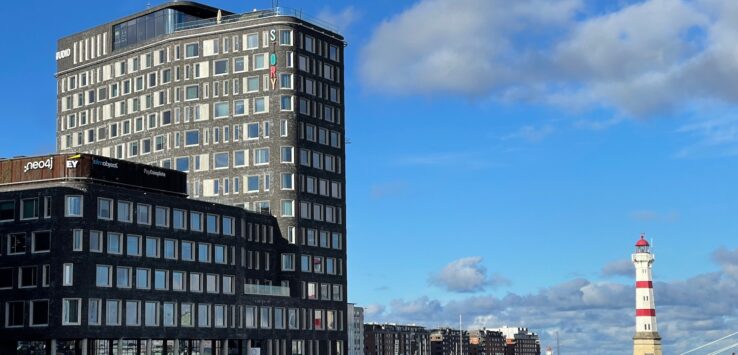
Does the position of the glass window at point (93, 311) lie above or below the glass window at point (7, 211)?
below

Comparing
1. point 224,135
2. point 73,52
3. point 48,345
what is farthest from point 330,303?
point 73,52

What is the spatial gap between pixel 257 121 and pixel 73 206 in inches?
1735

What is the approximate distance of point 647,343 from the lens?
191750mm

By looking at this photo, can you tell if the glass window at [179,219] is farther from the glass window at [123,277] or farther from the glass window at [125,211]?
the glass window at [123,277]

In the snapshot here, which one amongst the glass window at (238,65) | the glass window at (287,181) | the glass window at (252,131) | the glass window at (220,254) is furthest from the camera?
the glass window at (238,65)

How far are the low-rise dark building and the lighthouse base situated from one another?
73.1 m

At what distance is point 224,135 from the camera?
164 m

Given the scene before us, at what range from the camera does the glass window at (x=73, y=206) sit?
398ft

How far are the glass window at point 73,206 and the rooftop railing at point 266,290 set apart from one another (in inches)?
1189

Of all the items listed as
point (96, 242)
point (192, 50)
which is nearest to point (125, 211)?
point (96, 242)

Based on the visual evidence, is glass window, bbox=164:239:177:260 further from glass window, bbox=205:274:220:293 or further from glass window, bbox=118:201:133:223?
glass window, bbox=118:201:133:223

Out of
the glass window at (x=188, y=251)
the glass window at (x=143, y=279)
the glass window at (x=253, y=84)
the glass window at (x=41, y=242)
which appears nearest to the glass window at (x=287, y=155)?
the glass window at (x=253, y=84)

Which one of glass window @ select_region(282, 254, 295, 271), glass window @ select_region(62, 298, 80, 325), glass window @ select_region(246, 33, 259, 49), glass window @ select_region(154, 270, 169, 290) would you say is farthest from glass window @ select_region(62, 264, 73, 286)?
glass window @ select_region(246, 33, 259, 49)

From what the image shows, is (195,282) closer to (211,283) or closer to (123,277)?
(211,283)
